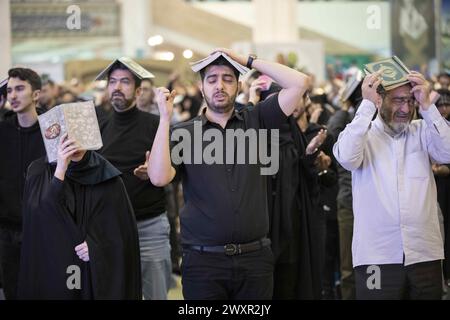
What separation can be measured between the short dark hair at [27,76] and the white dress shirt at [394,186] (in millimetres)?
2729

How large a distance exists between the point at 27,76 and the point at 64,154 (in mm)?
1764

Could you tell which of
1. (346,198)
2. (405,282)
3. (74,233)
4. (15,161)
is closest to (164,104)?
(74,233)

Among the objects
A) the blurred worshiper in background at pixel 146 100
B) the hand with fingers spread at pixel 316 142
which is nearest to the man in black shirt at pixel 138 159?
the hand with fingers spread at pixel 316 142

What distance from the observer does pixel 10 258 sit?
675cm

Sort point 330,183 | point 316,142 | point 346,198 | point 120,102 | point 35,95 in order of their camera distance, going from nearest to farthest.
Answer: point 316,142, point 120,102, point 35,95, point 330,183, point 346,198

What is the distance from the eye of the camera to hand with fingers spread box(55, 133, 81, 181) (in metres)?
5.51

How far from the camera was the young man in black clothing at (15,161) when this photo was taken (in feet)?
22.1

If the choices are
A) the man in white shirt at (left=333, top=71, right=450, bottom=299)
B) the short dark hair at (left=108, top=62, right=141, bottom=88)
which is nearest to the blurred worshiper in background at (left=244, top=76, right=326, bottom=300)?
the short dark hair at (left=108, top=62, right=141, bottom=88)

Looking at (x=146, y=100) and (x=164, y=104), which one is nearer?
(x=164, y=104)

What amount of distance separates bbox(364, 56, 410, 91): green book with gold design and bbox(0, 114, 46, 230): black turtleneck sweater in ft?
8.75

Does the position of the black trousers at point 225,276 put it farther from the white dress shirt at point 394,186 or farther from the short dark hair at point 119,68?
the short dark hair at point 119,68

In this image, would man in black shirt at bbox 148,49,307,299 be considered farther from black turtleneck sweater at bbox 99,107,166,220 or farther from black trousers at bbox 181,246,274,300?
black turtleneck sweater at bbox 99,107,166,220

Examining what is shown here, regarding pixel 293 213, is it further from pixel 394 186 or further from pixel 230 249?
pixel 230 249
